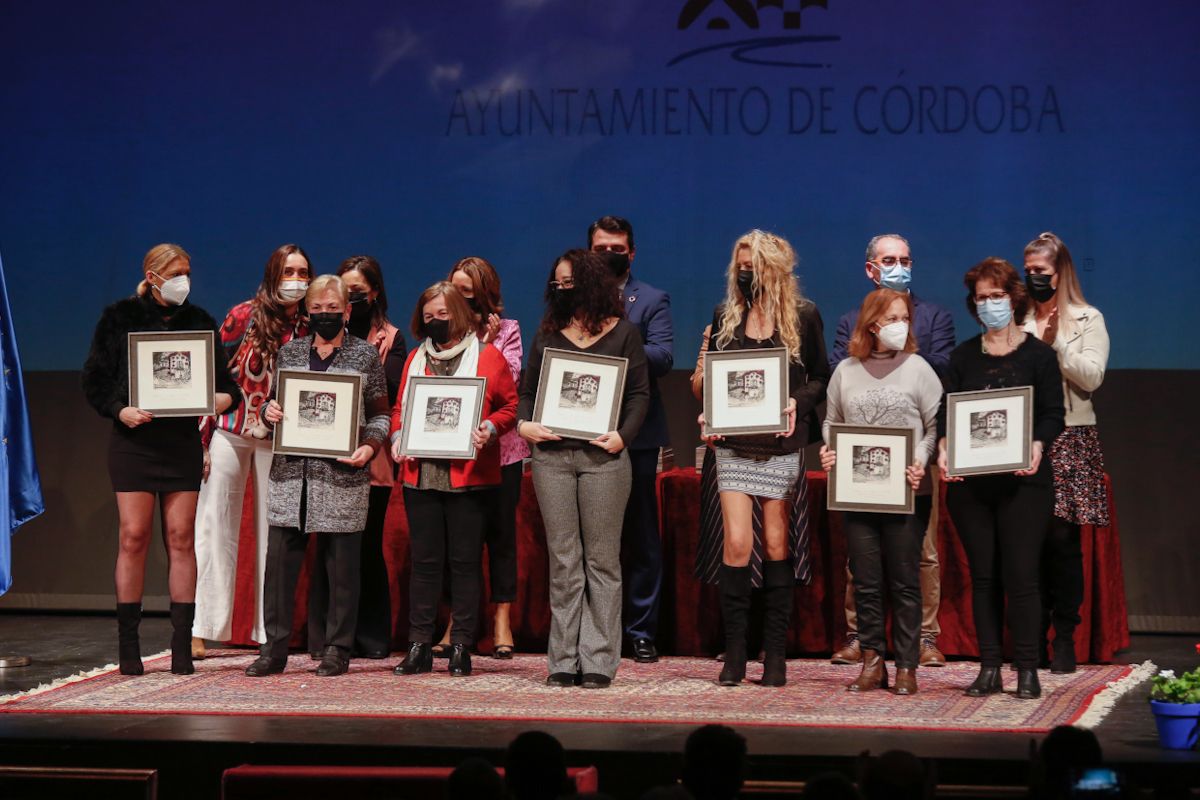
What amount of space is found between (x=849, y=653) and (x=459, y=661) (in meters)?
1.60

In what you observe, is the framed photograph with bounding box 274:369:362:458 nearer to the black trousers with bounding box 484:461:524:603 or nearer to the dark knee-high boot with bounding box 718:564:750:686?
the black trousers with bounding box 484:461:524:603

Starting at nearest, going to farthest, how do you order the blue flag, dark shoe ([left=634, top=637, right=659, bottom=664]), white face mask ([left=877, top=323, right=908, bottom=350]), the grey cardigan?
white face mask ([left=877, top=323, right=908, bottom=350]) < the grey cardigan < dark shoe ([left=634, top=637, right=659, bottom=664]) < the blue flag

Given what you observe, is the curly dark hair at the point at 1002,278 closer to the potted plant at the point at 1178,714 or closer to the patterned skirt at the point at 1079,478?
the patterned skirt at the point at 1079,478

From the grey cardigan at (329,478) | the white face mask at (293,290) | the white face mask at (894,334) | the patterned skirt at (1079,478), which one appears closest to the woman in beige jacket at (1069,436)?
the patterned skirt at (1079,478)

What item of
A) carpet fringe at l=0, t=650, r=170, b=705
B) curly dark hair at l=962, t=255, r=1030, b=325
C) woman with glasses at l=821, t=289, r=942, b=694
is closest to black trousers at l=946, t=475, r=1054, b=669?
woman with glasses at l=821, t=289, r=942, b=694

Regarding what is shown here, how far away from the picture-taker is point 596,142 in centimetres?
731

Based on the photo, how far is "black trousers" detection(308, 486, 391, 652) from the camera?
5.80 m

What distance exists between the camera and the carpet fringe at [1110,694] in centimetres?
463

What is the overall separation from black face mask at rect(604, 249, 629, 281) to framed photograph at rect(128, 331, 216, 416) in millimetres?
1568

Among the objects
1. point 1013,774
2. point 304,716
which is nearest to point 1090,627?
point 1013,774

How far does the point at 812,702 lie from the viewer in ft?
16.0

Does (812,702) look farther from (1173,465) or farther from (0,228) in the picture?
(0,228)

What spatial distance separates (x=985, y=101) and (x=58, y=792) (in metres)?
5.34

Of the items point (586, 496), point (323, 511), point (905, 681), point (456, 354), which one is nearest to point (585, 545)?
point (586, 496)
